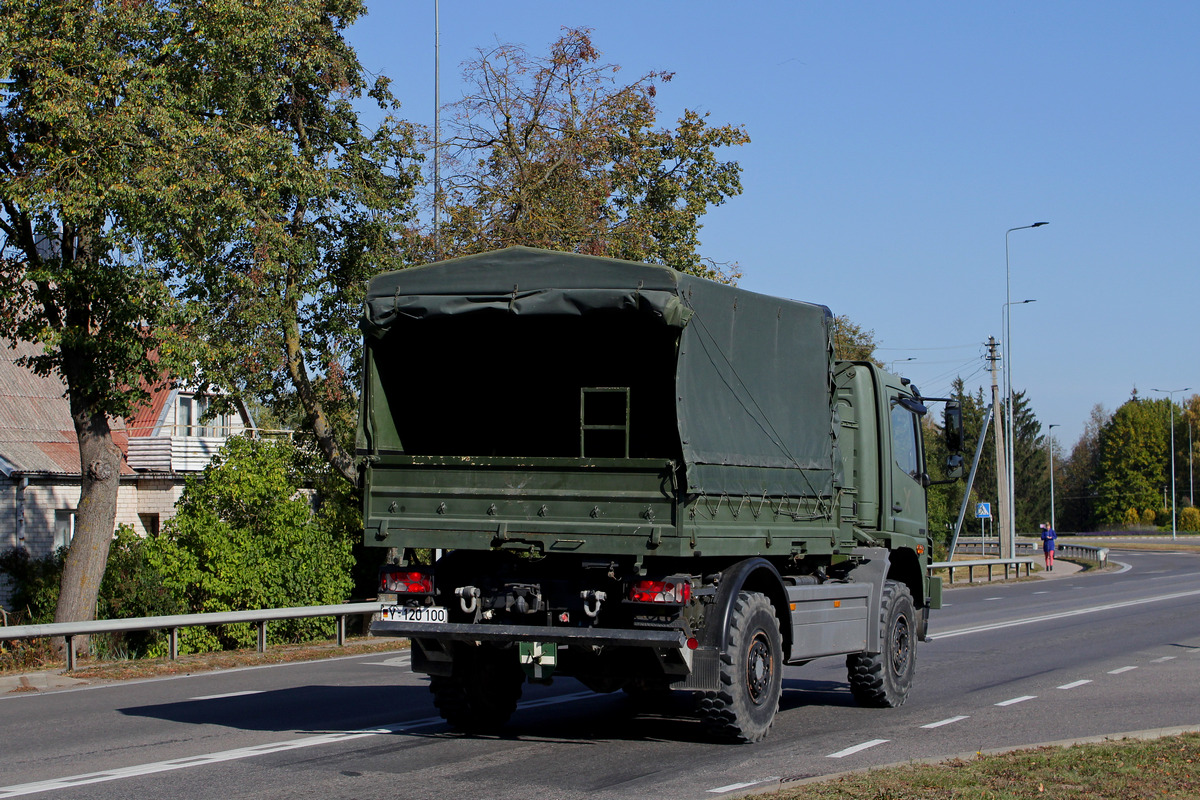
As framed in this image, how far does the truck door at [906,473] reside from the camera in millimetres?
12016

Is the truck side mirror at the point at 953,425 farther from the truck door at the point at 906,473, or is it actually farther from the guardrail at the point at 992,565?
the guardrail at the point at 992,565

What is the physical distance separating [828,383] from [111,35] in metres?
11.9

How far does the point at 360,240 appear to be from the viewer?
2231cm

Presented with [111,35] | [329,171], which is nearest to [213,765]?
[111,35]

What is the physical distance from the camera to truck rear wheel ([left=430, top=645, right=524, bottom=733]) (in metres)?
9.52

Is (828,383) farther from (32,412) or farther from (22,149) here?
(32,412)

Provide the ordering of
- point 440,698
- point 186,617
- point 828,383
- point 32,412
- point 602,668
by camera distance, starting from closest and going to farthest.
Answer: point 602,668, point 440,698, point 828,383, point 186,617, point 32,412

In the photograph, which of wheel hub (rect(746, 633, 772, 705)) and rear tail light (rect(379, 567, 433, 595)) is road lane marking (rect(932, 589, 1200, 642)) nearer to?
wheel hub (rect(746, 633, 772, 705))

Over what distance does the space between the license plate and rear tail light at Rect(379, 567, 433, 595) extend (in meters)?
0.12

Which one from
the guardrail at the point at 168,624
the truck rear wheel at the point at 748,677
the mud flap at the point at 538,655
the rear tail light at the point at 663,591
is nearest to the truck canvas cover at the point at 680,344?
the rear tail light at the point at 663,591

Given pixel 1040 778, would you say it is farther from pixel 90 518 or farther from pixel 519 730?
pixel 90 518

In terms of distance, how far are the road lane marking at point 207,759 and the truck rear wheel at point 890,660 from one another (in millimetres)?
3674

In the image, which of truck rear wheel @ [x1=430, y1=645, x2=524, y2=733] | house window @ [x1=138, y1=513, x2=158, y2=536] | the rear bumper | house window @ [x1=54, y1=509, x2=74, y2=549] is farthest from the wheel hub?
house window @ [x1=138, y1=513, x2=158, y2=536]

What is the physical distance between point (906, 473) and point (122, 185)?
1064 centimetres
